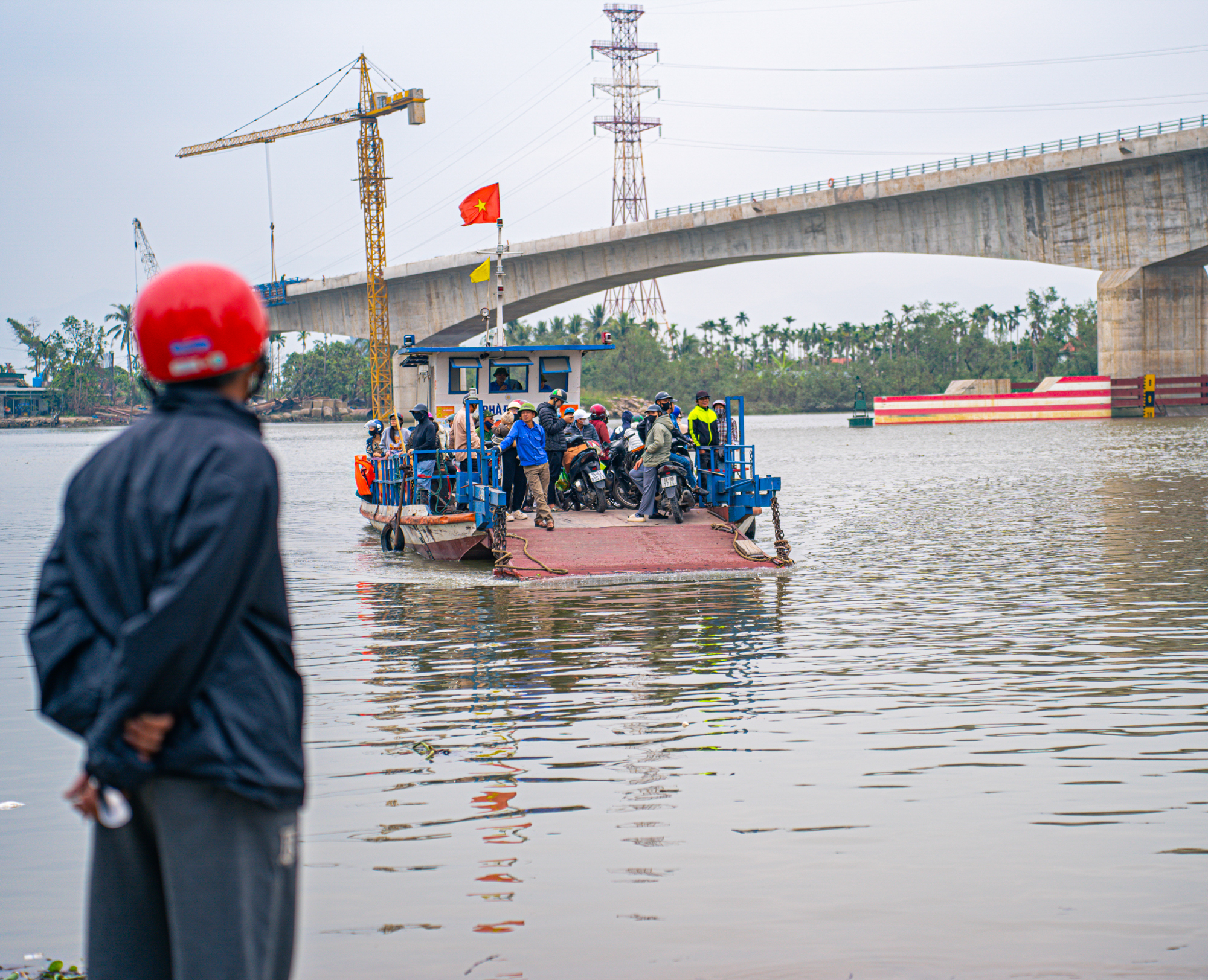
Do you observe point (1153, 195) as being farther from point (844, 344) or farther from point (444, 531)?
point (844, 344)

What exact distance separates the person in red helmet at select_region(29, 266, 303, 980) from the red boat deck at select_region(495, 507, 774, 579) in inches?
489

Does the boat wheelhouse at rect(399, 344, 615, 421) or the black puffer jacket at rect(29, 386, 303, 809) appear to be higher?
the boat wheelhouse at rect(399, 344, 615, 421)

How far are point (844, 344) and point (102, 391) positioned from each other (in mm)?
90291

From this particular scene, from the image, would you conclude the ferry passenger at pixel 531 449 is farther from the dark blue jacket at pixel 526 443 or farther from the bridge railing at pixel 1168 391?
the bridge railing at pixel 1168 391

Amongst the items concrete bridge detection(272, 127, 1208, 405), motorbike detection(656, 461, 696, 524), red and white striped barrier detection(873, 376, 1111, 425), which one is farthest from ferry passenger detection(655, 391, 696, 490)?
red and white striped barrier detection(873, 376, 1111, 425)

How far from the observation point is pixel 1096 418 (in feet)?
209

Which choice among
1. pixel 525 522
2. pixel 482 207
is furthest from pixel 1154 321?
pixel 525 522

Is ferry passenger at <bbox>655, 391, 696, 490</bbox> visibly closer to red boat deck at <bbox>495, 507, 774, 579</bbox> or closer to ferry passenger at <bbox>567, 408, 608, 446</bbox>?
red boat deck at <bbox>495, 507, 774, 579</bbox>

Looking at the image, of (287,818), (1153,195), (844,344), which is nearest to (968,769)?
(287,818)

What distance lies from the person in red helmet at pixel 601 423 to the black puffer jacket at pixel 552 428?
3.40 ft

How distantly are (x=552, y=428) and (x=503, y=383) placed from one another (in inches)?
124

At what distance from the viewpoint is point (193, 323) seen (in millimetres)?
2514

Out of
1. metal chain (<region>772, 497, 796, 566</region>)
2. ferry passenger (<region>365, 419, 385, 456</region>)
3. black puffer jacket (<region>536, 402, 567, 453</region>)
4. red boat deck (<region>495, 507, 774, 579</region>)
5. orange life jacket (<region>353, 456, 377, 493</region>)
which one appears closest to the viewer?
red boat deck (<region>495, 507, 774, 579</region>)

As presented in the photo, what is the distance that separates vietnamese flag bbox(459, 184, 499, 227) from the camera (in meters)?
22.0
